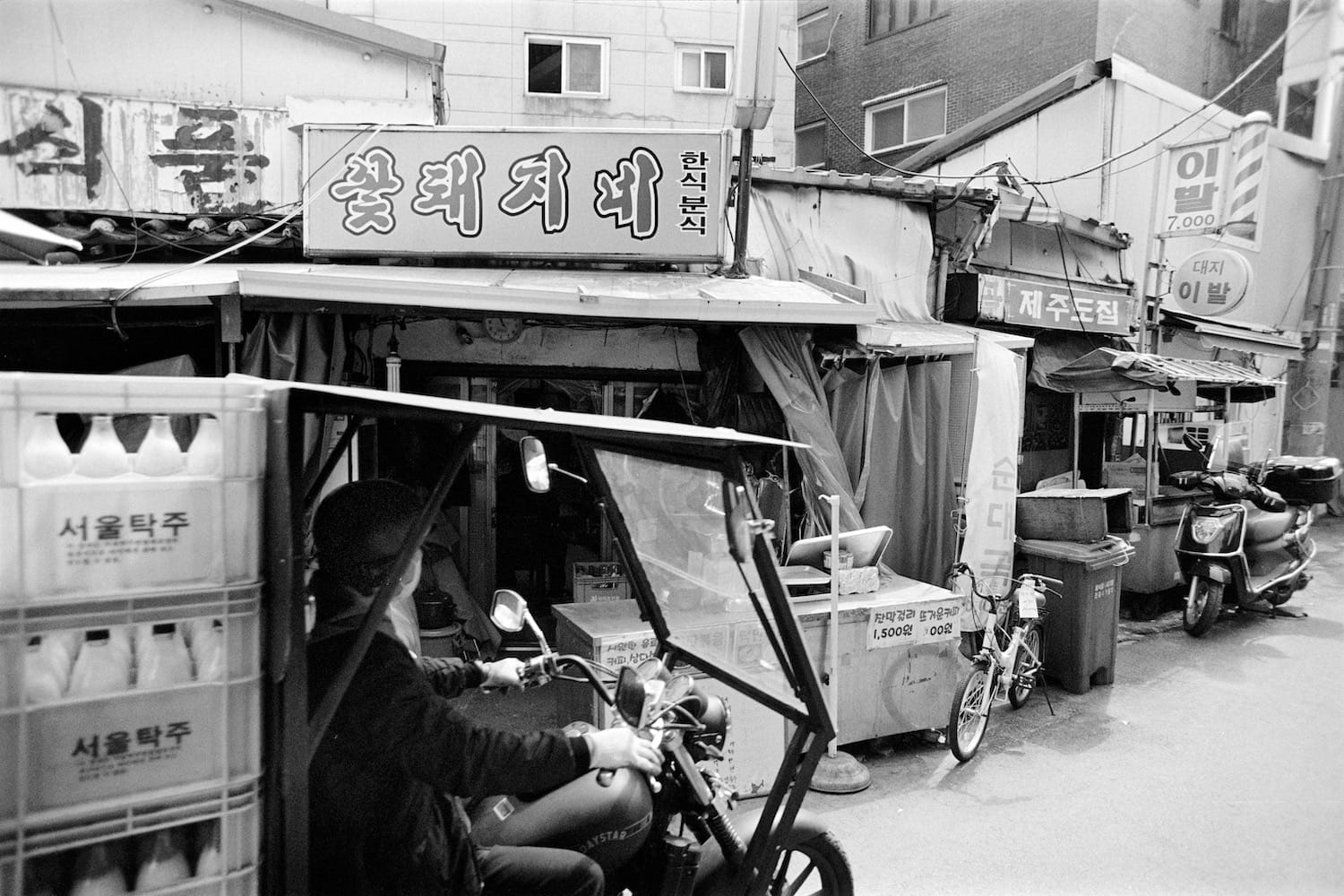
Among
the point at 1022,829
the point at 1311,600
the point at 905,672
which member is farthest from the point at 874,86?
the point at 1022,829

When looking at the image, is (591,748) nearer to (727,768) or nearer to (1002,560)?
(727,768)

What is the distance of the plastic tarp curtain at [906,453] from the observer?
283 inches

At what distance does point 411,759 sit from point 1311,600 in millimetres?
11328

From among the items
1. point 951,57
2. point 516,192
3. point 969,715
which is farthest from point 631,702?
point 951,57

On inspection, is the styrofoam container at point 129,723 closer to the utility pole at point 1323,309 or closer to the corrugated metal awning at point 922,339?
the corrugated metal awning at point 922,339

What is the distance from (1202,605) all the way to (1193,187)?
5535 millimetres

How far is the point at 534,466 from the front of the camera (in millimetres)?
2391

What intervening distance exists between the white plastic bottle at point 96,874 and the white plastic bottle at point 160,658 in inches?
13.7

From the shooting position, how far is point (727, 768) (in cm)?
471

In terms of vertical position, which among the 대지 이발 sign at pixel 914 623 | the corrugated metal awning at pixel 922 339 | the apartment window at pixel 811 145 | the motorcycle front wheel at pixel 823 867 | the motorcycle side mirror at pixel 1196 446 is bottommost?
the motorcycle front wheel at pixel 823 867

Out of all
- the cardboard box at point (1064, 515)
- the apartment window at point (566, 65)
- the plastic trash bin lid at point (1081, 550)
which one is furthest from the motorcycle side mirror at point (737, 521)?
the apartment window at point (566, 65)

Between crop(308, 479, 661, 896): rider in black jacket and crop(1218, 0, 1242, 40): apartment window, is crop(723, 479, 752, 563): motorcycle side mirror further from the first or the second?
crop(1218, 0, 1242, 40): apartment window

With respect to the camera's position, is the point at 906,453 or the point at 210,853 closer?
the point at 210,853

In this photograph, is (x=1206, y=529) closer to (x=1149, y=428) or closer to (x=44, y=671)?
(x=1149, y=428)
